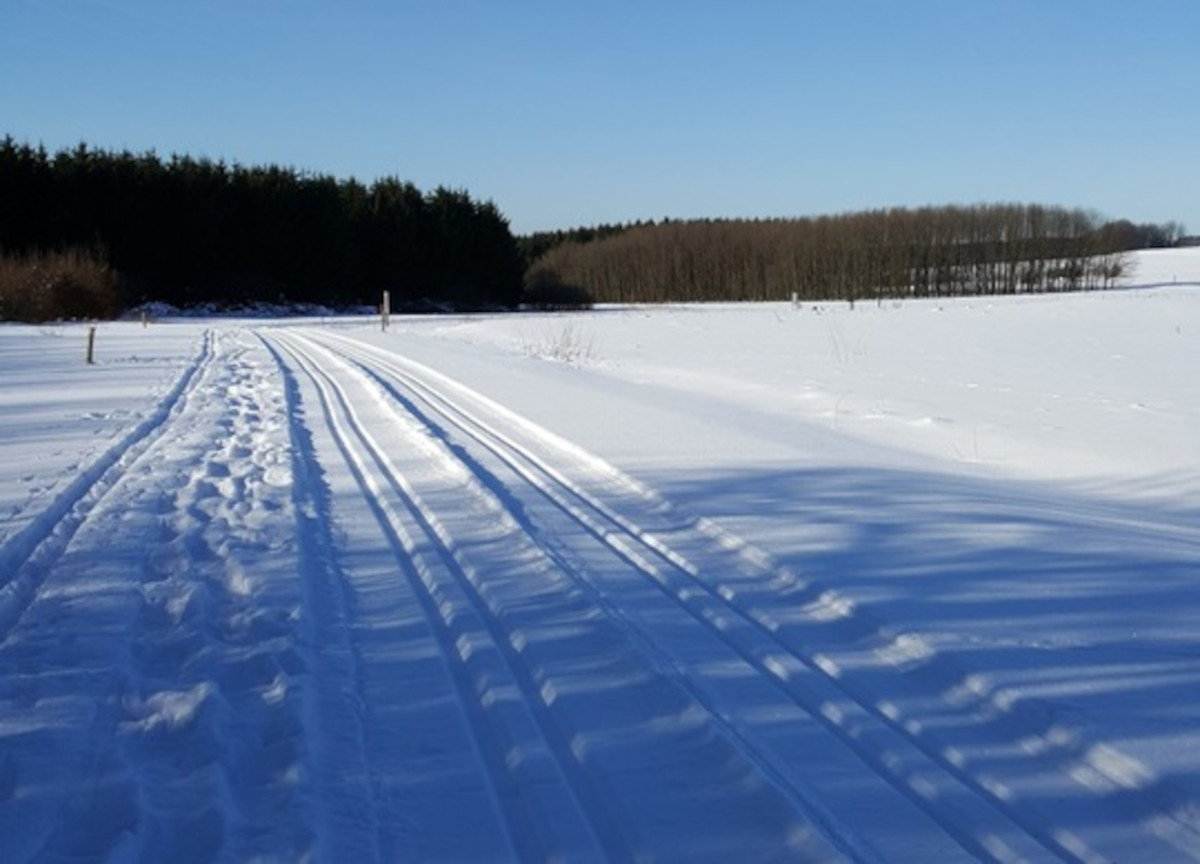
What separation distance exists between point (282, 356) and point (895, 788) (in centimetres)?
2297

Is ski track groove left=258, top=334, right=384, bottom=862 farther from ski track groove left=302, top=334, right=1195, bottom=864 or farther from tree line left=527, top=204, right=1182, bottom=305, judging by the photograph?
tree line left=527, top=204, right=1182, bottom=305

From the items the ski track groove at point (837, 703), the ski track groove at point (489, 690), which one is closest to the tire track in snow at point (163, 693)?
the ski track groove at point (489, 690)

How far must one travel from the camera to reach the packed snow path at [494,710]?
324cm

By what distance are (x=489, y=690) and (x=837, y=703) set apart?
139 cm

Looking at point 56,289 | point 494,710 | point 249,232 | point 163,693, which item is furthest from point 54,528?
point 249,232

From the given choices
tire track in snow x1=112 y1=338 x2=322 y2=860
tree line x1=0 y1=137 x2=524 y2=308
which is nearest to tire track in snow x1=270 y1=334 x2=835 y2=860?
tire track in snow x1=112 y1=338 x2=322 y2=860

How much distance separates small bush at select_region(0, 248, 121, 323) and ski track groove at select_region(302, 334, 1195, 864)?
4637 centimetres

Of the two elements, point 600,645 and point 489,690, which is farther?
point 600,645

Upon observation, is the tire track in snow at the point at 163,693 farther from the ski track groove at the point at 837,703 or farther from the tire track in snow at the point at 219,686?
the ski track groove at the point at 837,703

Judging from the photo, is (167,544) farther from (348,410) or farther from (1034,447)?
(1034,447)

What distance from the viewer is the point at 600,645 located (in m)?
4.86

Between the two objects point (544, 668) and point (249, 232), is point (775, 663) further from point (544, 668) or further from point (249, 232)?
point (249, 232)

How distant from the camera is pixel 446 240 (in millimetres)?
80625

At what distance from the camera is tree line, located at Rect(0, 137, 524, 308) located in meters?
62.6
